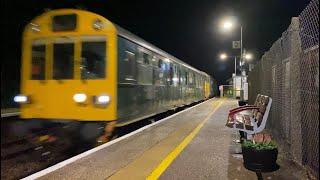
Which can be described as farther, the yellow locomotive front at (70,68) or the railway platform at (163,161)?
the yellow locomotive front at (70,68)

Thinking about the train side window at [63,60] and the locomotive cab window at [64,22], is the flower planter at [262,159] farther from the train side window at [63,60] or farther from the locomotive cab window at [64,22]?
the locomotive cab window at [64,22]

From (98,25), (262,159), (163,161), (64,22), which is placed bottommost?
(163,161)

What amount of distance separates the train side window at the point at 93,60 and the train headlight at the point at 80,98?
398mm

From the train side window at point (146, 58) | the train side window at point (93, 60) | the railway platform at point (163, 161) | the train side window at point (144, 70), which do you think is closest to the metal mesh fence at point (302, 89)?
the railway platform at point (163, 161)

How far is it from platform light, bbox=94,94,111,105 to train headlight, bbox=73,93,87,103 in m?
0.27

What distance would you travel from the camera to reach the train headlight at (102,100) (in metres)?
8.66

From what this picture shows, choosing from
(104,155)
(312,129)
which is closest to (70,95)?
(104,155)

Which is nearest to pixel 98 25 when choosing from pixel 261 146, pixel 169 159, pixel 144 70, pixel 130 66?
pixel 130 66

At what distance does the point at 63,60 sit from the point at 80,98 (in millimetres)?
985

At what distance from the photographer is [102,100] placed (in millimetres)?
8664

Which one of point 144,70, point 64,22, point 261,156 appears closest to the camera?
point 261,156

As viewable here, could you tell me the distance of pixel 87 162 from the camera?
6.73 metres

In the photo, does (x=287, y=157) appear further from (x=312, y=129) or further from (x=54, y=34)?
(x=54, y=34)

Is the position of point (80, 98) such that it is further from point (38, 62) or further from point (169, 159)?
point (169, 159)
